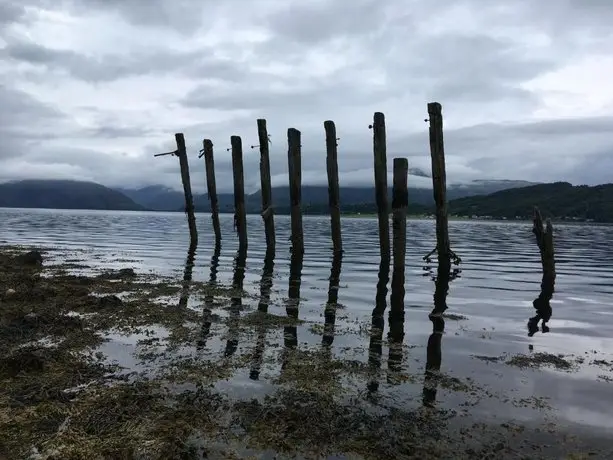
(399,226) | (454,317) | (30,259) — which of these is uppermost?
(399,226)

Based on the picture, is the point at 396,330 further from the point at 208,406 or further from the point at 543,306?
the point at 543,306

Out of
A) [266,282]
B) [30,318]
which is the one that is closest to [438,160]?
→ [266,282]

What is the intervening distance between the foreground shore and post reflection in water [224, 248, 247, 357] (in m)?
0.09

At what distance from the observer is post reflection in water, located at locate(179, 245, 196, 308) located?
1374 cm

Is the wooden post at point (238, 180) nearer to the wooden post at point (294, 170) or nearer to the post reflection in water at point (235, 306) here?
the wooden post at point (294, 170)

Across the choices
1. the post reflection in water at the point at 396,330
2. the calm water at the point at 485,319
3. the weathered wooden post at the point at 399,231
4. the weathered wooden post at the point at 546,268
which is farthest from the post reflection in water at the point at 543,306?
the weathered wooden post at the point at 399,231

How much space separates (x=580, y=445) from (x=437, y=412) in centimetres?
166

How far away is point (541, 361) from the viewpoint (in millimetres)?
8852

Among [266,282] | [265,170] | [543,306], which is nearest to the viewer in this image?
[543,306]

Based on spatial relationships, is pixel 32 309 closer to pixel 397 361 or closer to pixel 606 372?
pixel 397 361

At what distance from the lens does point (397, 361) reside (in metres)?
8.51

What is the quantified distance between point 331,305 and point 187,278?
714 centimetres

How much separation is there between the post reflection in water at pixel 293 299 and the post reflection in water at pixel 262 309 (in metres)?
0.46

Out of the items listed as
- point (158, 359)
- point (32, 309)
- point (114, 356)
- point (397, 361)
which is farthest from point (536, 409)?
point (32, 309)
